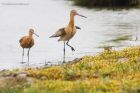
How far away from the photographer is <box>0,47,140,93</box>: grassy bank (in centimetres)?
1054

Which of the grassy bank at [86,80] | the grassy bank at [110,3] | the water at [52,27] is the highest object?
the grassy bank at [110,3]

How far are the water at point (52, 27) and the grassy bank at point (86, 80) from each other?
7277 mm

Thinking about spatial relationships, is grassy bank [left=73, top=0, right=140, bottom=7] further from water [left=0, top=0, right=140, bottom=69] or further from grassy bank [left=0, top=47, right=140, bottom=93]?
grassy bank [left=0, top=47, right=140, bottom=93]

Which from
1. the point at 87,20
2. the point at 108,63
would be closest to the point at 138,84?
the point at 108,63

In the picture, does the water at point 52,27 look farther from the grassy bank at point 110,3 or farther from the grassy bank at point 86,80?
the grassy bank at point 86,80

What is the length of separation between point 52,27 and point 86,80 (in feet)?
76.5

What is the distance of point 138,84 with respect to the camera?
10.8 metres

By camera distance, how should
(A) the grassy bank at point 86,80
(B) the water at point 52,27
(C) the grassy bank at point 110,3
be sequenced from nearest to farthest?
1. (A) the grassy bank at point 86,80
2. (B) the water at point 52,27
3. (C) the grassy bank at point 110,3

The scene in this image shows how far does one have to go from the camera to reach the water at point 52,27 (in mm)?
23525

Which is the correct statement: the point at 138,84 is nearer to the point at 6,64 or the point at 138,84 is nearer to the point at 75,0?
the point at 6,64

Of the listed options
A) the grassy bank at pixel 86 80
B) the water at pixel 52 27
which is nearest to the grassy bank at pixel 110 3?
the water at pixel 52 27

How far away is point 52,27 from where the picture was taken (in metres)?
34.6

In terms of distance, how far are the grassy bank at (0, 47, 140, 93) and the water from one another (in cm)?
728

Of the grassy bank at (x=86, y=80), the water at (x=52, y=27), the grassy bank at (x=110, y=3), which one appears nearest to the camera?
the grassy bank at (x=86, y=80)
